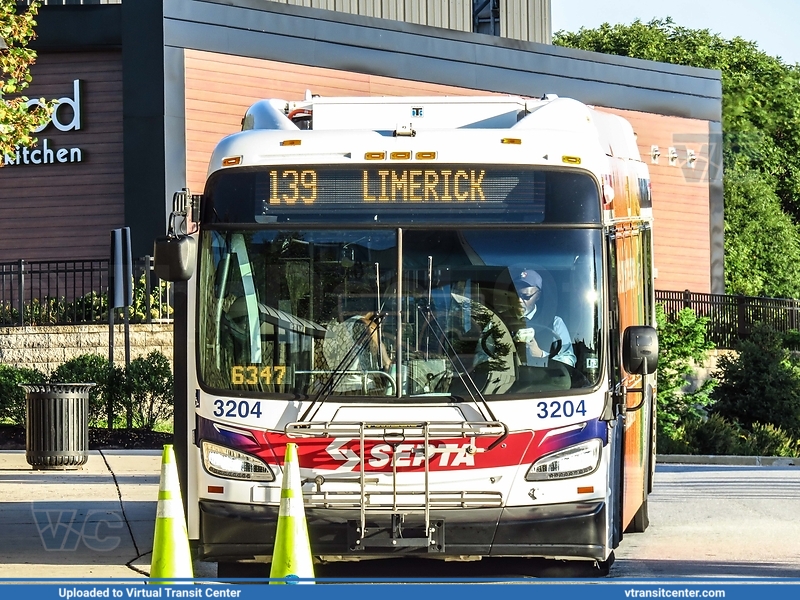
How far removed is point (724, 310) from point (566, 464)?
24.8 metres

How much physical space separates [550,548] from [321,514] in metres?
1.34

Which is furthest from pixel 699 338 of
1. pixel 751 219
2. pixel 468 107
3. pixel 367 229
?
pixel 751 219

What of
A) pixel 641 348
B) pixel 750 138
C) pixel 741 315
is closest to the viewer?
pixel 641 348

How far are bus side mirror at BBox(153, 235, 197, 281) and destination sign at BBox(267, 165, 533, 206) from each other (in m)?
0.57

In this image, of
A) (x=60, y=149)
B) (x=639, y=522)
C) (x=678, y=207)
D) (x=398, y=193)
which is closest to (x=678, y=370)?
(x=678, y=207)

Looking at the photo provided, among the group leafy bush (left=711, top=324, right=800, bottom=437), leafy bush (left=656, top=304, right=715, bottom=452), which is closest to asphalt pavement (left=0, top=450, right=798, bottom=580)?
leafy bush (left=656, top=304, right=715, bottom=452)

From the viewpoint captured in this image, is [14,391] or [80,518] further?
[14,391]

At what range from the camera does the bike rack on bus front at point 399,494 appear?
26.1 feet

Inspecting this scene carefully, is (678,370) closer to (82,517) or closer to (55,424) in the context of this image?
(55,424)

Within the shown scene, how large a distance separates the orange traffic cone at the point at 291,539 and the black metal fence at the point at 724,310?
2357 centimetres

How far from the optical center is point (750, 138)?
37188 mm

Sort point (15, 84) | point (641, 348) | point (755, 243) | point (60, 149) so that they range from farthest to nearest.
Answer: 1. point (755, 243)
2. point (60, 149)
3. point (15, 84)
4. point (641, 348)

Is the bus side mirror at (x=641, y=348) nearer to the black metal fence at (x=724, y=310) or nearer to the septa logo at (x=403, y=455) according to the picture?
the septa logo at (x=403, y=455)

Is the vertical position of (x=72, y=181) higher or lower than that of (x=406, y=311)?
higher
